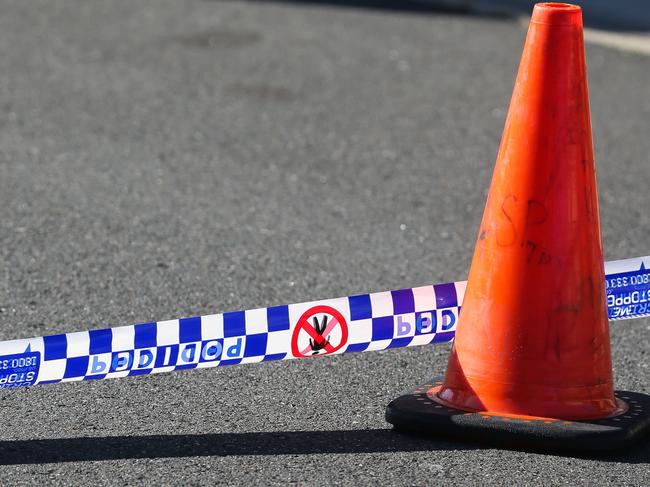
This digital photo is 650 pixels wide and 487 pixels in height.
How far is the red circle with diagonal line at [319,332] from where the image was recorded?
4062 mm

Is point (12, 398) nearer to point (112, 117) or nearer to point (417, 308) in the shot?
point (417, 308)

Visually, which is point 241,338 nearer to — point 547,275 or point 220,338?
point 220,338

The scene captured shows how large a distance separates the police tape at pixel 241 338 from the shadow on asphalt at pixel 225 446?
23 centimetres

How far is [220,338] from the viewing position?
3994mm

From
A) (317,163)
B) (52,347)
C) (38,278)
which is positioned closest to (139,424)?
(52,347)

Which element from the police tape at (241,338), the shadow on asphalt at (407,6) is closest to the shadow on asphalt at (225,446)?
the police tape at (241,338)

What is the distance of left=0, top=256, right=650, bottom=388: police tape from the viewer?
390 centimetres

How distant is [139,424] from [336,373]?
2.75 feet

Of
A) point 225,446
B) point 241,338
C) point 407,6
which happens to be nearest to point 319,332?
point 241,338

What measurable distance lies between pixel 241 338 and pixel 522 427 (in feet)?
3.17

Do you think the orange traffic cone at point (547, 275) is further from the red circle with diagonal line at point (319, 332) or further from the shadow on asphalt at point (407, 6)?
the shadow on asphalt at point (407, 6)

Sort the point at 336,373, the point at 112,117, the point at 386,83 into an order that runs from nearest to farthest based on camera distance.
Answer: the point at 336,373, the point at 112,117, the point at 386,83

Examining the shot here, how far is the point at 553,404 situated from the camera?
386cm

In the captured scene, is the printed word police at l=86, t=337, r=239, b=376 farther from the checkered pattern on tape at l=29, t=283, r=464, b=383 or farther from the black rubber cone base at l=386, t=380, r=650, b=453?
the black rubber cone base at l=386, t=380, r=650, b=453
